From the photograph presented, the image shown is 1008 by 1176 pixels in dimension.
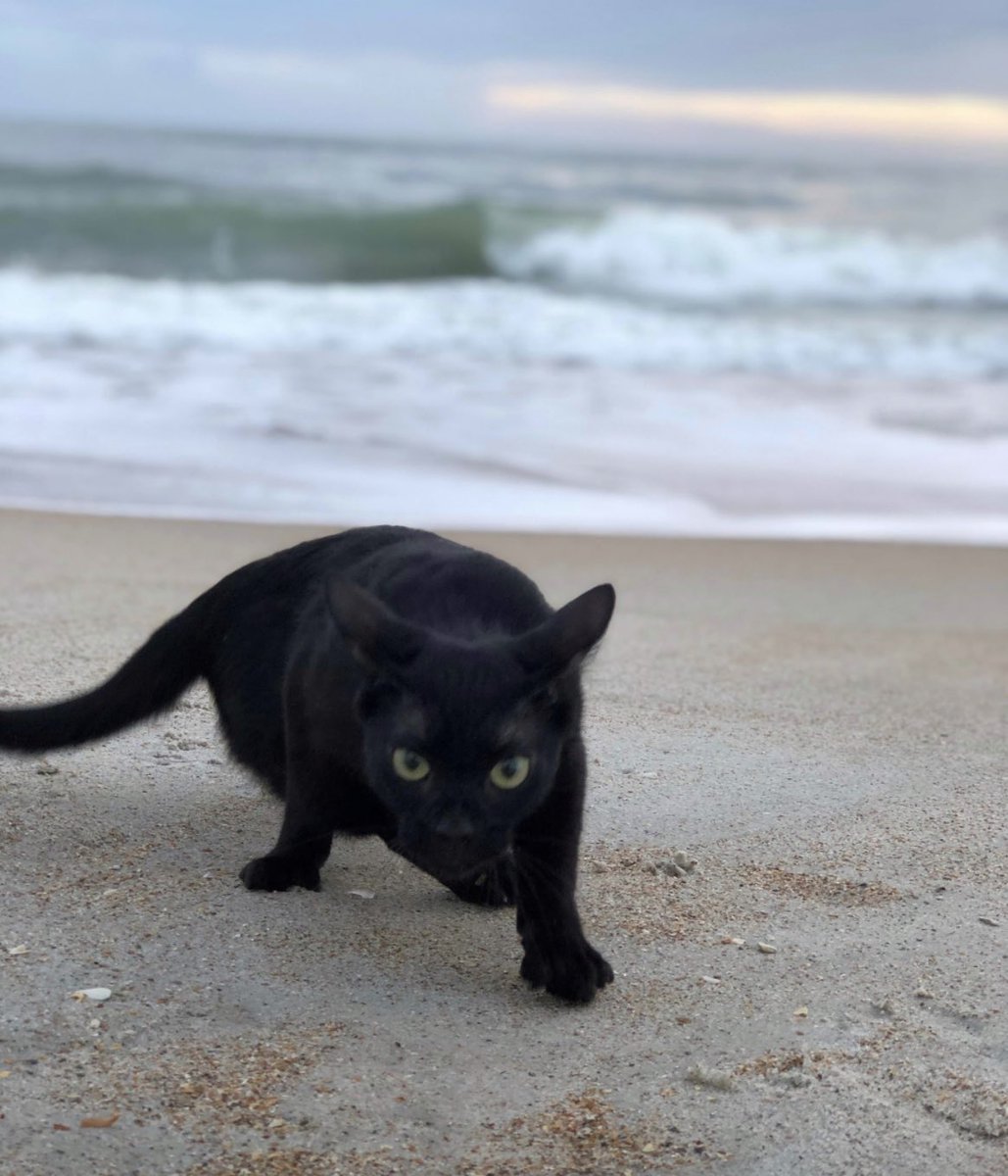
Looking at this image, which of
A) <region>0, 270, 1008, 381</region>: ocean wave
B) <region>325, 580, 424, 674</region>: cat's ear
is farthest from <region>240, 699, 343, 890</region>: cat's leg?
<region>0, 270, 1008, 381</region>: ocean wave

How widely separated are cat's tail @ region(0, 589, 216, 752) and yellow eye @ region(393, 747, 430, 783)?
103 cm

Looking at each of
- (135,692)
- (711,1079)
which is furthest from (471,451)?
(711,1079)

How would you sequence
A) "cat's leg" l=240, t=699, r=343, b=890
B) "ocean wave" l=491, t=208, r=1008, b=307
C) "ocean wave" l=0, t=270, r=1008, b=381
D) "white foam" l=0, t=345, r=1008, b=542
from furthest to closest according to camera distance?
1. "ocean wave" l=491, t=208, r=1008, b=307
2. "ocean wave" l=0, t=270, r=1008, b=381
3. "white foam" l=0, t=345, r=1008, b=542
4. "cat's leg" l=240, t=699, r=343, b=890

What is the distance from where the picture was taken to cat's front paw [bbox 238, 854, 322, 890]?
9.29 ft

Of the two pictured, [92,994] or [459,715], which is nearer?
[459,715]

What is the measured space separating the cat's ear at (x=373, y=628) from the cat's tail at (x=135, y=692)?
3.23ft

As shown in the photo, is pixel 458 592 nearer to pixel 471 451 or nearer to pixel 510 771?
pixel 510 771

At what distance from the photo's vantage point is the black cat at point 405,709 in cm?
229

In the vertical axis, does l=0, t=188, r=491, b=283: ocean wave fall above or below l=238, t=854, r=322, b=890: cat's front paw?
above

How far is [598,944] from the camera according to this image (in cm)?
278

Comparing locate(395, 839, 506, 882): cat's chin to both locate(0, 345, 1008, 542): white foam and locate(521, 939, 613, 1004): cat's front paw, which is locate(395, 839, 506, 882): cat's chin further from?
locate(0, 345, 1008, 542): white foam

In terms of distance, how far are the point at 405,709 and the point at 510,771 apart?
179 millimetres

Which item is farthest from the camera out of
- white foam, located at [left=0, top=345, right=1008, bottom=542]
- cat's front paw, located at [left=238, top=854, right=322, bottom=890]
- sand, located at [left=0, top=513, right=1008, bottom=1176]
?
white foam, located at [left=0, top=345, right=1008, bottom=542]

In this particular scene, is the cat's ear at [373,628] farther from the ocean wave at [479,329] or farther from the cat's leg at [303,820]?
the ocean wave at [479,329]
